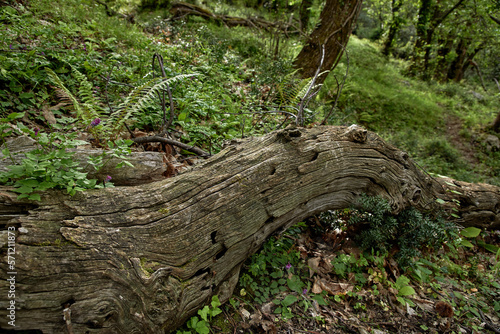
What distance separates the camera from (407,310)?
313cm

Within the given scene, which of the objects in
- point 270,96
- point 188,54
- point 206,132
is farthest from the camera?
point 188,54

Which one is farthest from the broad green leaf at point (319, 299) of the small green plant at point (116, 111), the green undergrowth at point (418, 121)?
the green undergrowth at point (418, 121)

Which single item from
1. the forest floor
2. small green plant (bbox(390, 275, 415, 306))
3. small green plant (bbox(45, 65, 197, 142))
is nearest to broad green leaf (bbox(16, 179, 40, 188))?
small green plant (bbox(45, 65, 197, 142))

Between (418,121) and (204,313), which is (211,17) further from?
(204,313)

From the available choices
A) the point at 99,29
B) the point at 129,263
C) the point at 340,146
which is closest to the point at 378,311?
the point at 340,146

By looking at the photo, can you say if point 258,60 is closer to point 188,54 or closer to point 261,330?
point 188,54

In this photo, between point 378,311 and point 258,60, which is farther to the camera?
point 258,60

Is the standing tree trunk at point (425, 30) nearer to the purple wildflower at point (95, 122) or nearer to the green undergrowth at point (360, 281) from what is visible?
the green undergrowth at point (360, 281)

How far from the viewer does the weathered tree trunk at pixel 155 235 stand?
1.81 meters

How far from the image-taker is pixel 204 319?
229 centimetres

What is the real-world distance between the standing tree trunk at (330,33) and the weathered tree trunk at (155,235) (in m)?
4.42

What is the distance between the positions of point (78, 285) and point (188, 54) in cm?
607

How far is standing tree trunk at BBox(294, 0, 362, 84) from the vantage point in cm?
666

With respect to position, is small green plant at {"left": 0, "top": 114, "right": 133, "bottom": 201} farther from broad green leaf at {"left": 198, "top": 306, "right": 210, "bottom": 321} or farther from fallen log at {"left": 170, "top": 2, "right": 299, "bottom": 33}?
fallen log at {"left": 170, "top": 2, "right": 299, "bottom": 33}
